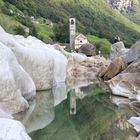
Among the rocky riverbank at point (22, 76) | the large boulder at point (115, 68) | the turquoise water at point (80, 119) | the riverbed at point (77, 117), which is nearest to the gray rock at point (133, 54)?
the large boulder at point (115, 68)

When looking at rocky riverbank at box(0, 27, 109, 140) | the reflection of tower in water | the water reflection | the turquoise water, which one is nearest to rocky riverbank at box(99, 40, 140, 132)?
the turquoise water

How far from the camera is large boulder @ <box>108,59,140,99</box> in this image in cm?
3574

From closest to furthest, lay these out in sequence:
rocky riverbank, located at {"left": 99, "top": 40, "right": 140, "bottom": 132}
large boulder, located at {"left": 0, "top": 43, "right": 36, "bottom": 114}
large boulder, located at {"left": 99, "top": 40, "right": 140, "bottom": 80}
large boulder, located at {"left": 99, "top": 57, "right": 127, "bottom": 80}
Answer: large boulder, located at {"left": 0, "top": 43, "right": 36, "bottom": 114}, rocky riverbank, located at {"left": 99, "top": 40, "right": 140, "bottom": 132}, large boulder, located at {"left": 99, "top": 40, "right": 140, "bottom": 80}, large boulder, located at {"left": 99, "top": 57, "right": 127, "bottom": 80}

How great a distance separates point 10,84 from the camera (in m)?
24.2

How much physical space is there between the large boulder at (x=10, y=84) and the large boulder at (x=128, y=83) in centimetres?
1015

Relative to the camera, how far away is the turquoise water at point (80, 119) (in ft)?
68.5

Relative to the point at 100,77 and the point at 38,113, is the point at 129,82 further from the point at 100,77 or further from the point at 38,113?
the point at 100,77

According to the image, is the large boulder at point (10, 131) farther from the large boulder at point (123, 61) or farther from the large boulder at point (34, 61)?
the large boulder at point (123, 61)

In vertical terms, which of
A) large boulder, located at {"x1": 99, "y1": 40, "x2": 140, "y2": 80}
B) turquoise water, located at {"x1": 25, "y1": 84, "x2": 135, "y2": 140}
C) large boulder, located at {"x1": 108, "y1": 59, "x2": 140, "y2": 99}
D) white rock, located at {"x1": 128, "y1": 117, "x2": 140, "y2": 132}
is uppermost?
large boulder, located at {"x1": 99, "y1": 40, "x2": 140, "y2": 80}

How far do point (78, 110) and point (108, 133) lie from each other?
7.29m

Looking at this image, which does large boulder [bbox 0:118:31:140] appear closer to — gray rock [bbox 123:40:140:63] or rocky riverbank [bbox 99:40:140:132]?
rocky riverbank [bbox 99:40:140:132]

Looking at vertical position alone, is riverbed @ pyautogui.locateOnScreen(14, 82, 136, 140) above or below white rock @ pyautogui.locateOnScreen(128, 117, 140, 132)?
below

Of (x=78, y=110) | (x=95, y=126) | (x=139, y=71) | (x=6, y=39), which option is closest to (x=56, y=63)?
(x=139, y=71)

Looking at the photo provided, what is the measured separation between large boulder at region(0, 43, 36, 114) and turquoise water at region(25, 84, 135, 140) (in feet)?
4.01
